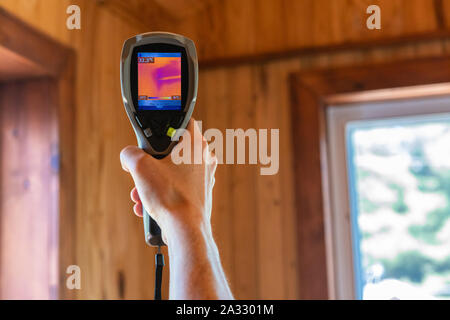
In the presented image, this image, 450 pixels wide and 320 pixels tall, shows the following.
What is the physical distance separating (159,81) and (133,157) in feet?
0.52

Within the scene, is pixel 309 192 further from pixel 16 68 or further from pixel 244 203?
pixel 16 68

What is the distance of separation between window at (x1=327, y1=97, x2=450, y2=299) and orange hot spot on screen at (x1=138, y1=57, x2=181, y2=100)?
1.49 metres

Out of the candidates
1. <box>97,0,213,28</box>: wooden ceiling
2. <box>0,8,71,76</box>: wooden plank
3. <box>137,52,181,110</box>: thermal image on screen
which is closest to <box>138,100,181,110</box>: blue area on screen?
<box>137,52,181,110</box>: thermal image on screen

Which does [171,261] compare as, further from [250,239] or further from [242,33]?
[242,33]

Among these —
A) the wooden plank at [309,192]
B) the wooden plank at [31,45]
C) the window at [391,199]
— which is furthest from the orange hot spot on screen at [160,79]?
the window at [391,199]

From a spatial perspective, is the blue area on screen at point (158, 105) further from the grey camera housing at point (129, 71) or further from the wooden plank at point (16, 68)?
the wooden plank at point (16, 68)

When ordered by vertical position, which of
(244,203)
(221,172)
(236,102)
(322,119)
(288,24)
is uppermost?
(288,24)

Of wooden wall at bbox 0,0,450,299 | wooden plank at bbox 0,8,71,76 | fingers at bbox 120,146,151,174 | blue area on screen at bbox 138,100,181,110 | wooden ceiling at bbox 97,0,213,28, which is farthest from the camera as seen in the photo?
wooden ceiling at bbox 97,0,213,28

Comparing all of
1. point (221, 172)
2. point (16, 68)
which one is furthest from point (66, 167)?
point (221, 172)

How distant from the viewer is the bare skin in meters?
0.52

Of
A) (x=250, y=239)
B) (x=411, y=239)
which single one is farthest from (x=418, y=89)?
(x=250, y=239)

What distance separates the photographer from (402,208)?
2.09 meters

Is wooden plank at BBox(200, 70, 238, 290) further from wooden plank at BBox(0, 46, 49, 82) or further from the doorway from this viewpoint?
wooden plank at BBox(0, 46, 49, 82)
